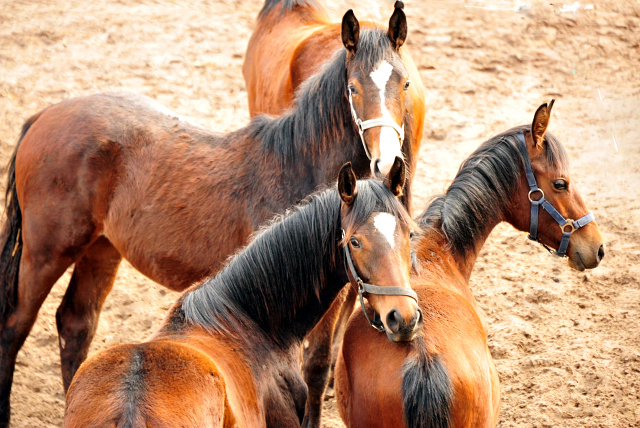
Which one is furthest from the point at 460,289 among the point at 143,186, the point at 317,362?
the point at 143,186

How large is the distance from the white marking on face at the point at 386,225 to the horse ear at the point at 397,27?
1.63 m

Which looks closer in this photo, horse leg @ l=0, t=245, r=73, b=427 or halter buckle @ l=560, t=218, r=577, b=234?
halter buckle @ l=560, t=218, r=577, b=234

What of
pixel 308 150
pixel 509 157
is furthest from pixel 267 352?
pixel 509 157

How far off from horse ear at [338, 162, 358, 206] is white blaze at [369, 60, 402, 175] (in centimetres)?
58

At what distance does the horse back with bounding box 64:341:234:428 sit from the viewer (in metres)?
2.70

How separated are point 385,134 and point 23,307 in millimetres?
2910

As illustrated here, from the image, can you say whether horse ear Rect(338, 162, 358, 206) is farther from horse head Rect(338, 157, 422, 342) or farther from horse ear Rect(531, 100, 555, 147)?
horse ear Rect(531, 100, 555, 147)

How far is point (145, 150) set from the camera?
5.01 meters

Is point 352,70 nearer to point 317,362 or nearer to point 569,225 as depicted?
point 569,225

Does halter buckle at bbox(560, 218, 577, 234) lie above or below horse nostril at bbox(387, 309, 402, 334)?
below

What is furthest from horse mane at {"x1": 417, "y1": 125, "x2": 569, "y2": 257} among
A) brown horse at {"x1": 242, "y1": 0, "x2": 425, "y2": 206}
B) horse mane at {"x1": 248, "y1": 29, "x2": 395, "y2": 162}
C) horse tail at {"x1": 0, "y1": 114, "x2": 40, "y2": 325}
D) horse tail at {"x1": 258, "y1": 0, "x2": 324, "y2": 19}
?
horse tail at {"x1": 258, "y1": 0, "x2": 324, "y2": 19}

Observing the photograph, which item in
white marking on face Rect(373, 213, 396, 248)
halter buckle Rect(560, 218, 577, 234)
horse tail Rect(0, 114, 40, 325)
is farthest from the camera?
horse tail Rect(0, 114, 40, 325)

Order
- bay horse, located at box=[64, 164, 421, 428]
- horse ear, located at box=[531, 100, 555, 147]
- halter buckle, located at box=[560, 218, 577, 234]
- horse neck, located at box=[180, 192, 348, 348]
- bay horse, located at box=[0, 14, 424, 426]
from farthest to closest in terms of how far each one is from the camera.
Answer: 1. bay horse, located at box=[0, 14, 424, 426]
2. halter buckle, located at box=[560, 218, 577, 234]
3. horse ear, located at box=[531, 100, 555, 147]
4. horse neck, located at box=[180, 192, 348, 348]
5. bay horse, located at box=[64, 164, 421, 428]

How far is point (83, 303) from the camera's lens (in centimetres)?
537
